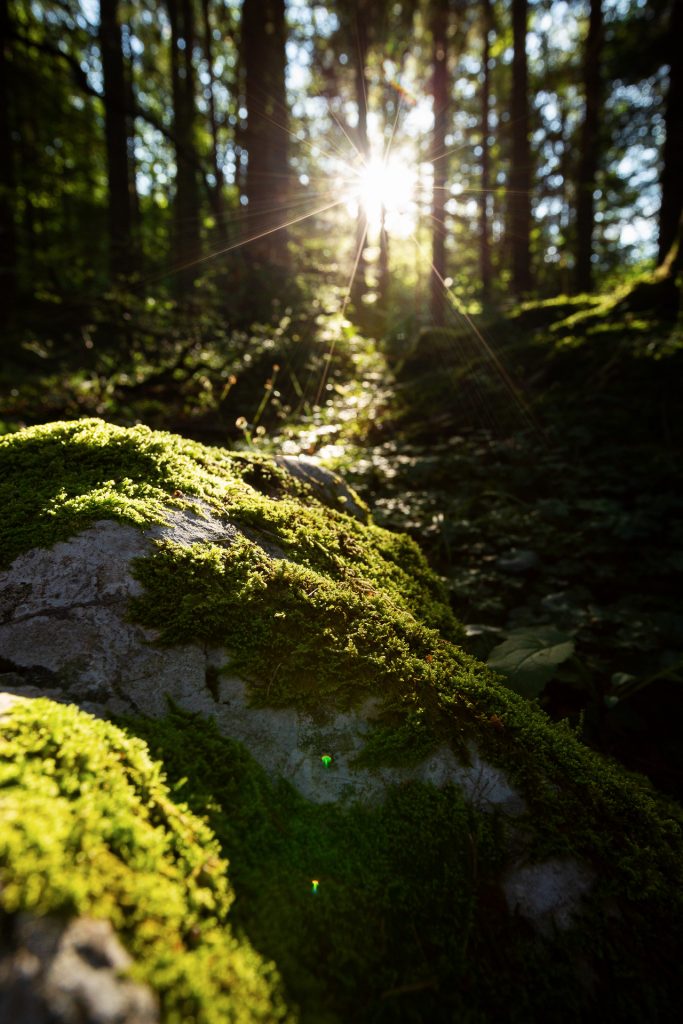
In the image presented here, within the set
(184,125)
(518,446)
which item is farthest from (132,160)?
(518,446)

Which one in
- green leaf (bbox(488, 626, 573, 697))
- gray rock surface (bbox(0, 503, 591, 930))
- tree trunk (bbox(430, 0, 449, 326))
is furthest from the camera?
tree trunk (bbox(430, 0, 449, 326))

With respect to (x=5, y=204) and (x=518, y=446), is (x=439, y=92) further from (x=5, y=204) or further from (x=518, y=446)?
(x=518, y=446)

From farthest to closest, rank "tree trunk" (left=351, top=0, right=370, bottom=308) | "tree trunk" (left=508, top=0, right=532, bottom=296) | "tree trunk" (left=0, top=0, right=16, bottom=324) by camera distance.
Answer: "tree trunk" (left=351, top=0, right=370, bottom=308)
"tree trunk" (left=508, top=0, right=532, bottom=296)
"tree trunk" (left=0, top=0, right=16, bottom=324)

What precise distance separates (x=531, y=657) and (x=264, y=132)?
10553 millimetres

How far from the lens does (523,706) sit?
161 centimetres

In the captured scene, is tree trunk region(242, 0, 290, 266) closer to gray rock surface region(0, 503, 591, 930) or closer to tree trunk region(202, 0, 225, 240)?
tree trunk region(202, 0, 225, 240)

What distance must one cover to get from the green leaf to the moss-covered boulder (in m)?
0.34

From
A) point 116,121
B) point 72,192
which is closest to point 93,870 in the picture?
point 116,121

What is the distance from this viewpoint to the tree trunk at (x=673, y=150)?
781cm

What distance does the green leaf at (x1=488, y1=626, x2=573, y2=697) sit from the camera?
1.98 m

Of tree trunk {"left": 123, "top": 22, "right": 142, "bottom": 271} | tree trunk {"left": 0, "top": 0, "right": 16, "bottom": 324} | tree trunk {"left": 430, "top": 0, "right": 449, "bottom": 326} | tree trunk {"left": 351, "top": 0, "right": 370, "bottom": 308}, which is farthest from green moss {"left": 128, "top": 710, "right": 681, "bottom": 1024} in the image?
tree trunk {"left": 351, "top": 0, "right": 370, "bottom": 308}

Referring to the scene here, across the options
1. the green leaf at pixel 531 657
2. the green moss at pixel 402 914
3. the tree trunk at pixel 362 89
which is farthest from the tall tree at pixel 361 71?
the green moss at pixel 402 914

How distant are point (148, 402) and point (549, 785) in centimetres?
615

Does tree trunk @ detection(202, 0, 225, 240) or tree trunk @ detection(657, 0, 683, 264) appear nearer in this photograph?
tree trunk @ detection(657, 0, 683, 264)
